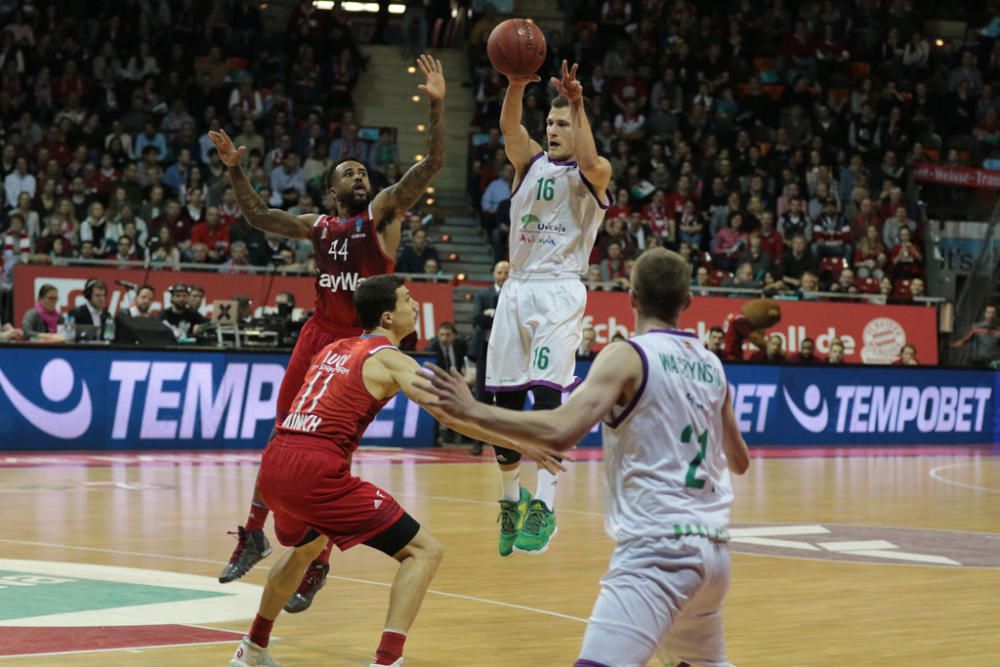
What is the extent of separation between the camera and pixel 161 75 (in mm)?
24312

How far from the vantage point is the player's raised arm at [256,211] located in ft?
26.8

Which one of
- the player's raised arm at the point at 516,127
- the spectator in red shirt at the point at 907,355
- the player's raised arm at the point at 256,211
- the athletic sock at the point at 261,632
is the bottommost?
the spectator in red shirt at the point at 907,355

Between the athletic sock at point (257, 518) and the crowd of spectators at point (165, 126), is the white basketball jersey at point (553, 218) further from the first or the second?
the crowd of spectators at point (165, 126)

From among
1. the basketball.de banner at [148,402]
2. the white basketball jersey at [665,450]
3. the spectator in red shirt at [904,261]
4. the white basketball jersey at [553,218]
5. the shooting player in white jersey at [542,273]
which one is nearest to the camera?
the white basketball jersey at [665,450]

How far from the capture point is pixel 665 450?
15.0ft

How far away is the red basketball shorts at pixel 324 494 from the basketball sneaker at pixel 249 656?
0.52 metres

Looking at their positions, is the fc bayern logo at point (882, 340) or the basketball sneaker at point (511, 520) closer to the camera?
the basketball sneaker at point (511, 520)

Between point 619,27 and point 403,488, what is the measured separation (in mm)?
17084

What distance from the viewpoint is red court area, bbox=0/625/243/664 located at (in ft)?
20.7

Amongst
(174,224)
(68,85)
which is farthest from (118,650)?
(68,85)

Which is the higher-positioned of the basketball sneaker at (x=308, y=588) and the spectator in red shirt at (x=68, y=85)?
the spectator in red shirt at (x=68, y=85)

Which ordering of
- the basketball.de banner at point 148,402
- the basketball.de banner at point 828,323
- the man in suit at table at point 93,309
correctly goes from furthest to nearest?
1. the basketball.de banner at point 828,323
2. the man in suit at table at point 93,309
3. the basketball.de banner at point 148,402

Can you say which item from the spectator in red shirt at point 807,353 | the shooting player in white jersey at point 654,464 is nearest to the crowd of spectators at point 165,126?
the spectator in red shirt at point 807,353

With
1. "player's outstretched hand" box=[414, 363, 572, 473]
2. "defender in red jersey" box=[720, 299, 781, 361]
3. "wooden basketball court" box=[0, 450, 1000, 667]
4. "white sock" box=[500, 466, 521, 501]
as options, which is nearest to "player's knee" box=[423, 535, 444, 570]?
"wooden basketball court" box=[0, 450, 1000, 667]
